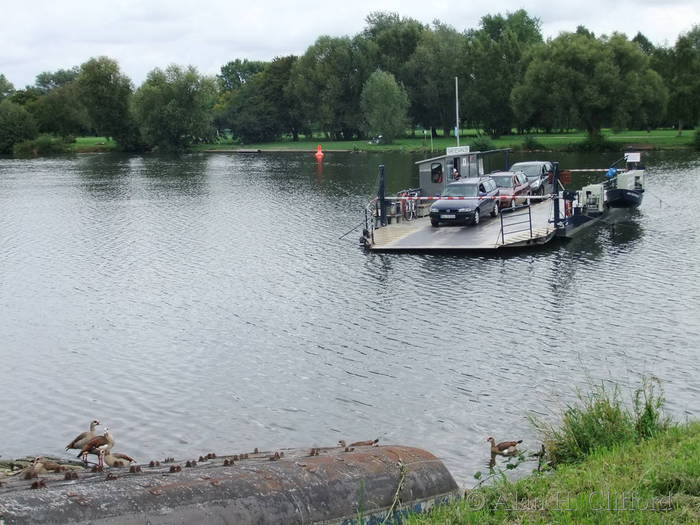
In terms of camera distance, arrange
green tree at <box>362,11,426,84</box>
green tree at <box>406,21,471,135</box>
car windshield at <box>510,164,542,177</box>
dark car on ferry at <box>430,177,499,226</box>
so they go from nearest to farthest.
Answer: dark car on ferry at <box>430,177,499,226</box>, car windshield at <box>510,164,542,177</box>, green tree at <box>406,21,471,135</box>, green tree at <box>362,11,426,84</box>

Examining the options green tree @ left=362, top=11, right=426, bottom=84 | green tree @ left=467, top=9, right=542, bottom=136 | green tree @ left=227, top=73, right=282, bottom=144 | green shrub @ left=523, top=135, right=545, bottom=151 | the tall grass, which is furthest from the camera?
green tree @ left=227, top=73, right=282, bottom=144

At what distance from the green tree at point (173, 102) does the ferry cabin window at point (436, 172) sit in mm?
81407

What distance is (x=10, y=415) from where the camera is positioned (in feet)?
58.7

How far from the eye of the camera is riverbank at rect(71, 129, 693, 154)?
301 ft

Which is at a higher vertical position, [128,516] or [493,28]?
[493,28]

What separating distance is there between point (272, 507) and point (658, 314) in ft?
55.4

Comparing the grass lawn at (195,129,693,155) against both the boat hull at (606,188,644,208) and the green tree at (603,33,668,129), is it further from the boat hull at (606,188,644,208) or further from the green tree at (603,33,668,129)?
the boat hull at (606,188,644,208)

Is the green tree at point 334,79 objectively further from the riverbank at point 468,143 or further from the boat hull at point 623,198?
the boat hull at point 623,198

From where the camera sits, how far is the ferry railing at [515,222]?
32812 mm

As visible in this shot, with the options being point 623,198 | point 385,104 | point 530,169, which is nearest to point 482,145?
point 385,104

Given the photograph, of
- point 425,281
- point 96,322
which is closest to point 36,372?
point 96,322

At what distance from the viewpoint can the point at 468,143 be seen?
10088cm

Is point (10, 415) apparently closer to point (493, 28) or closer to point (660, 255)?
point (660, 255)

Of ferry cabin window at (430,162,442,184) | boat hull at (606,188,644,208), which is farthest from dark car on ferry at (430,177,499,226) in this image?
boat hull at (606,188,644,208)
